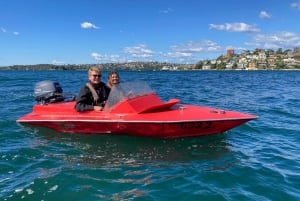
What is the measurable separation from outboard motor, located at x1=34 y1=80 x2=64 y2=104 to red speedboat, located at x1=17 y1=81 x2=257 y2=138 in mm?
1070

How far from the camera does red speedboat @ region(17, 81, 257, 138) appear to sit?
9.24 meters

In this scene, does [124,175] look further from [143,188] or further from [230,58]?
[230,58]

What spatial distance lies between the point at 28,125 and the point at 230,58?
568 feet

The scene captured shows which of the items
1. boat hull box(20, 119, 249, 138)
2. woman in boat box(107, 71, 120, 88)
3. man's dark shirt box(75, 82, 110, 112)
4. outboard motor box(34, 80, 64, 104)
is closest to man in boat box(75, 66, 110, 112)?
man's dark shirt box(75, 82, 110, 112)

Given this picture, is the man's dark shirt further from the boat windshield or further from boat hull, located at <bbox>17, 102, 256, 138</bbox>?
the boat windshield

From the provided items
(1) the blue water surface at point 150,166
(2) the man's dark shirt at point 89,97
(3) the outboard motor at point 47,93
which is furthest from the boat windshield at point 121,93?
(3) the outboard motor at point 47,93

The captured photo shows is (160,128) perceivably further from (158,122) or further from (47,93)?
(47,93)

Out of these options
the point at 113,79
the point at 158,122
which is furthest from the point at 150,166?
the point at 113,79

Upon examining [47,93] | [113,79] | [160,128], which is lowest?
[160,128]

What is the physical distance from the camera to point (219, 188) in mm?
6371

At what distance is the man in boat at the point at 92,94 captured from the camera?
33.6 ft

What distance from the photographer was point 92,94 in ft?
34.1

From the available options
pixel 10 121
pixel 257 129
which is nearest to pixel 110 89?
pixel 10 121

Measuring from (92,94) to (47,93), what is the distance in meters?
2.29
